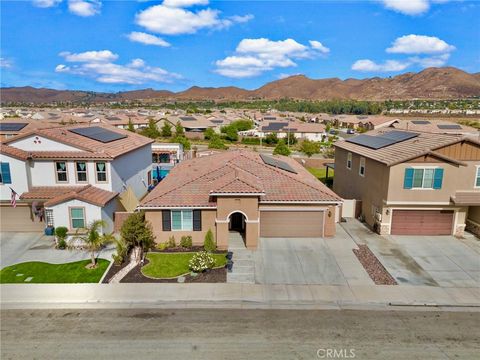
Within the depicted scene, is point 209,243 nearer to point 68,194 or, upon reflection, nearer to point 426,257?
point 68,194

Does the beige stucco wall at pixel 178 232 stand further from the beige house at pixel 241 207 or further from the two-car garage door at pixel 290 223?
the two-car garage door at pixel 290 223

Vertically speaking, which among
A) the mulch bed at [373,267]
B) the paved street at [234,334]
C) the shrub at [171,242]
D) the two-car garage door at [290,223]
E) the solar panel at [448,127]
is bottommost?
the paved street at [234,334]

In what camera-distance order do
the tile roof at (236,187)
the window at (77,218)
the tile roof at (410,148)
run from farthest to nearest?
the tile roof at (410,148) → the window at (77,218) → the tile roof at (236,187)

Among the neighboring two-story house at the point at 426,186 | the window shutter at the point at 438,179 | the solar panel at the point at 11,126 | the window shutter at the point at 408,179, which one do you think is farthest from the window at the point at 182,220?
the solar panel at the point at 11,126

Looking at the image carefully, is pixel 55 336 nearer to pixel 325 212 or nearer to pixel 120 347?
pixel 120 347

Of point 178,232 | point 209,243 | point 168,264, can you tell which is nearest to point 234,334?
point 168,264
